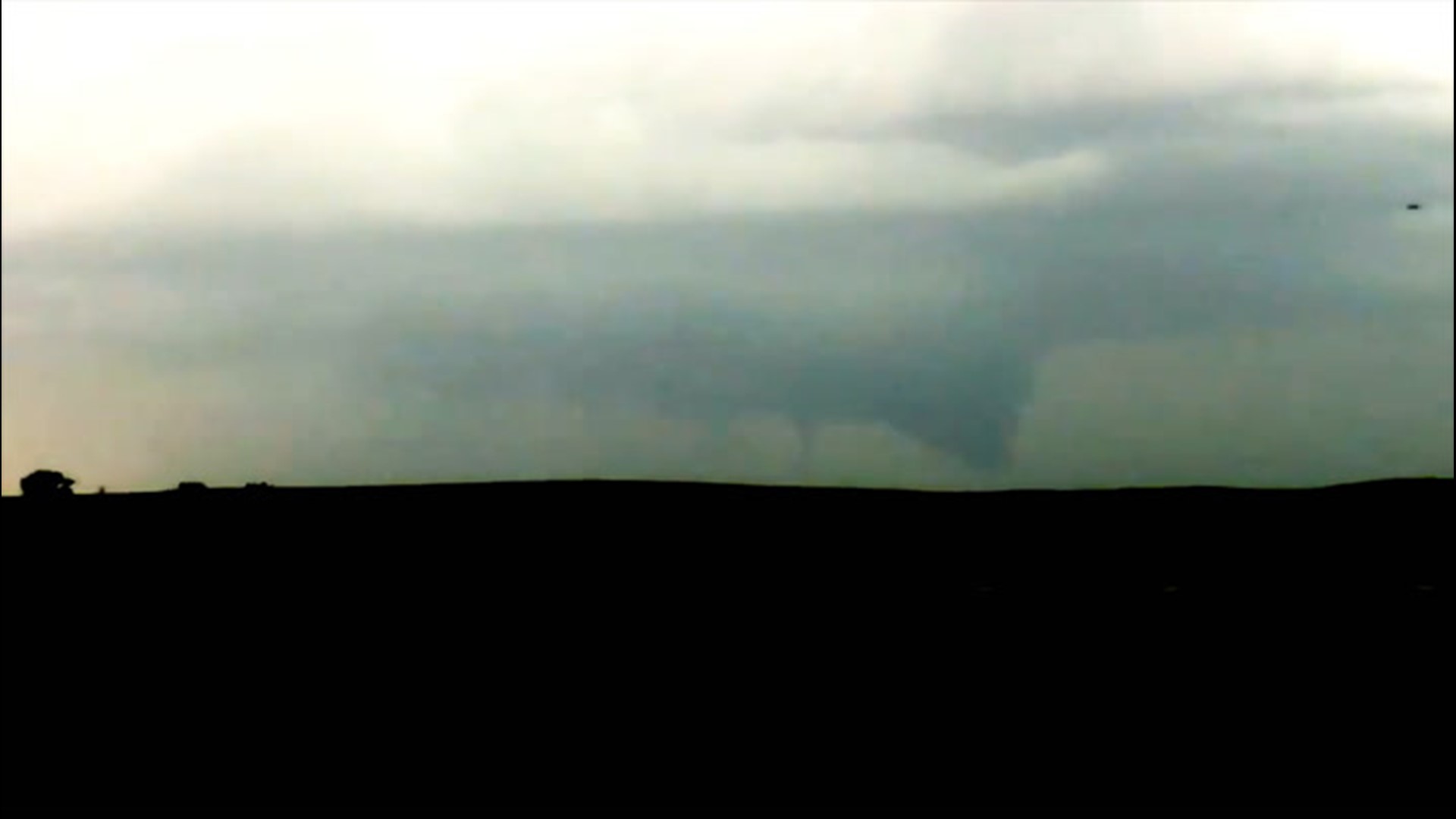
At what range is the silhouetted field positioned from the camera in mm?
31516

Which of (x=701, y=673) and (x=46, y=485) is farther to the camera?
(x=46, y=485)

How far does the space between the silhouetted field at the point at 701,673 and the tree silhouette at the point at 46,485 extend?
8.43 metres

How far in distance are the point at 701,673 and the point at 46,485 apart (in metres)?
36.2

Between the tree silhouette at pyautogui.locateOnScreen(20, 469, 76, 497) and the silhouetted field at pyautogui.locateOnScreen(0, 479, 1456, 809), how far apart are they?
27.7 feet

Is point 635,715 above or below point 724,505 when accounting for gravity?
below

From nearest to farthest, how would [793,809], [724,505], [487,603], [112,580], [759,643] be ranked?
[793,809]
[759,643]
[487,603]
[112,580]
[724,505]

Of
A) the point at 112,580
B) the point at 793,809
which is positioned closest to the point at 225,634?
the point at 112,580

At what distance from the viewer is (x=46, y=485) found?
67.2 metres

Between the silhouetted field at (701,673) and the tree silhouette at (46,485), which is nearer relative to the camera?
the silhouetted field at (701,673)

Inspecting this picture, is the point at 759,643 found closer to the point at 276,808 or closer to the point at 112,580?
the point at 276,808

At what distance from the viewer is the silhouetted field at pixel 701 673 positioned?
103ft

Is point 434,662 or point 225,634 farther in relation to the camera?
point 225,634

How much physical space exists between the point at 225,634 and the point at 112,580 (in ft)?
27.8

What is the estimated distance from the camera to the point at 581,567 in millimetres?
53062
